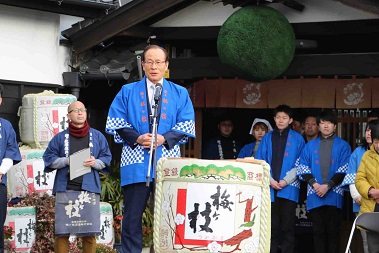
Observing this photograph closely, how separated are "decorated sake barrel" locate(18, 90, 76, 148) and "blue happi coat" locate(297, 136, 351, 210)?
138 inches

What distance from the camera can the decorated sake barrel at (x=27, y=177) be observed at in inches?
508

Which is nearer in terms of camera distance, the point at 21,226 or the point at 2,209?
the point at 2,209

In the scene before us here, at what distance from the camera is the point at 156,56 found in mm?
9047

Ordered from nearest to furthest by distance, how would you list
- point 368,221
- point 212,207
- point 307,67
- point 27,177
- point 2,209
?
point 212,207
point 368,221
point 2,209
point 27,177
point 307,67

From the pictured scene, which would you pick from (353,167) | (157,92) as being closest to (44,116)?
(353,167)

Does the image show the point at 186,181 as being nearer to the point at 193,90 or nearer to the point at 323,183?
the point at 323,183

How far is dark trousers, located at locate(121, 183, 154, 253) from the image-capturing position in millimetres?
8969

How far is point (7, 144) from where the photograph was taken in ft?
35.5

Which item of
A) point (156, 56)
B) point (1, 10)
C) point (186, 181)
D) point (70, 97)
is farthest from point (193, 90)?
point (186, 181)

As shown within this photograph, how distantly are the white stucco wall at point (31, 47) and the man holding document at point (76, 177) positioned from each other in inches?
123

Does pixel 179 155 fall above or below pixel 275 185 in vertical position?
above

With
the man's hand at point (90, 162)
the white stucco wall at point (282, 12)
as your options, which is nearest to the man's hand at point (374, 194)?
the white stucco wall at point (282, 12)

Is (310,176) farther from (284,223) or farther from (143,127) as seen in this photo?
(143,127)

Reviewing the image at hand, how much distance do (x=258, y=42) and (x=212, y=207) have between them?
4931 mm
